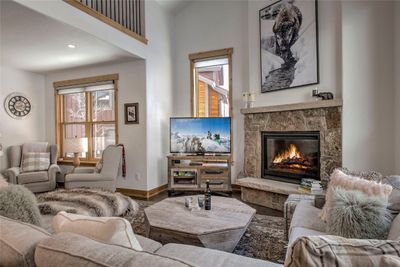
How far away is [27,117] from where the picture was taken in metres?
4.88

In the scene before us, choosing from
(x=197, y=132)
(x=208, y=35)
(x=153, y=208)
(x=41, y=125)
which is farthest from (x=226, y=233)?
(x=41, y=125)

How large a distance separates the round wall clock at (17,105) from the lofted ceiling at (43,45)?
603mm

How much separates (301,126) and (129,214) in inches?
109

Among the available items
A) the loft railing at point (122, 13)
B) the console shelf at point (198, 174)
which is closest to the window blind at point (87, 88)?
the loft railing at point (122, 13)

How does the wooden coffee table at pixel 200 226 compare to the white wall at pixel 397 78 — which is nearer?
the wooden coffee table at pixel 200 226

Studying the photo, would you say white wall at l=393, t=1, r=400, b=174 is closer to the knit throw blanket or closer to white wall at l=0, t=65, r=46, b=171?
the knit throw blanket

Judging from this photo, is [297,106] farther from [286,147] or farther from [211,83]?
[211,83]

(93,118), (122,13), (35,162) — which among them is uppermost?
(122,13)

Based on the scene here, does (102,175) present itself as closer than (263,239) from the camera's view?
No

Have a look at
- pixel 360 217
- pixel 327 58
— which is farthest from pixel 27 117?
pixel 360 217

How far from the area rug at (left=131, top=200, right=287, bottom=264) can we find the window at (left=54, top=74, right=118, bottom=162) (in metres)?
2.28

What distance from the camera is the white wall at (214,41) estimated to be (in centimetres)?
446

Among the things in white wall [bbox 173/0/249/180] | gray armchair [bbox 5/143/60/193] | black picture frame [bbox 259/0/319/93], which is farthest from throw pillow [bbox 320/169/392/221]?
gray armchair [bbox 5/143/60/193]

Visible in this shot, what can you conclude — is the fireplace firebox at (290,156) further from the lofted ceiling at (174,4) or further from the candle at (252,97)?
the lofted ceiling at (174,4)
